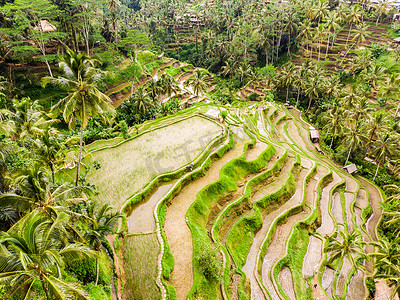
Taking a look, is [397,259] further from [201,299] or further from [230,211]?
[201,299]

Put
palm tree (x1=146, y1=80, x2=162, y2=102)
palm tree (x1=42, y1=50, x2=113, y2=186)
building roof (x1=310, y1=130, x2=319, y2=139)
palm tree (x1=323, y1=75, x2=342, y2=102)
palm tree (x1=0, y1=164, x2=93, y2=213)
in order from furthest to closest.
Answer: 1. palm tree (x1=323, y1=75, x2=342, y2=102)
2. palm tree (x1=146, y1=80, x2=162, y2=102)
3. building roof (x1=310, y1=130, x2=319, y2=139)
4. palm tree (x1=42, y1=50, x2=113, y2=186)
5. palm tree (x1=0, y1=164, x2=93, y2=213)

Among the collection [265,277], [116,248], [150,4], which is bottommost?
[265,277]

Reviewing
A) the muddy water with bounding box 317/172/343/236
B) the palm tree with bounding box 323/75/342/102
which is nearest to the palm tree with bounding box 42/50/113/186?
the muddy water with bounding box 317/172/343/236

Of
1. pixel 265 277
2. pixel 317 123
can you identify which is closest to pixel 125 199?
pixel 265 277

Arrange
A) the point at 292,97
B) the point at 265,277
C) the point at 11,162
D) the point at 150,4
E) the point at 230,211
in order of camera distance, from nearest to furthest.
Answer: the point at 11,162 → the point at 265,277 → the point at 230,211 → the point at 292,97 → the point at 150,4

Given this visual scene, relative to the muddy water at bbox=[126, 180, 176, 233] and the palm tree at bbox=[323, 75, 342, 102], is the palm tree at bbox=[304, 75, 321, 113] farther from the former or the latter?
the muddy water at bbox=[126, 180, 176, 233]

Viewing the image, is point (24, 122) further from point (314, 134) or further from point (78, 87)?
point (314, 134)
